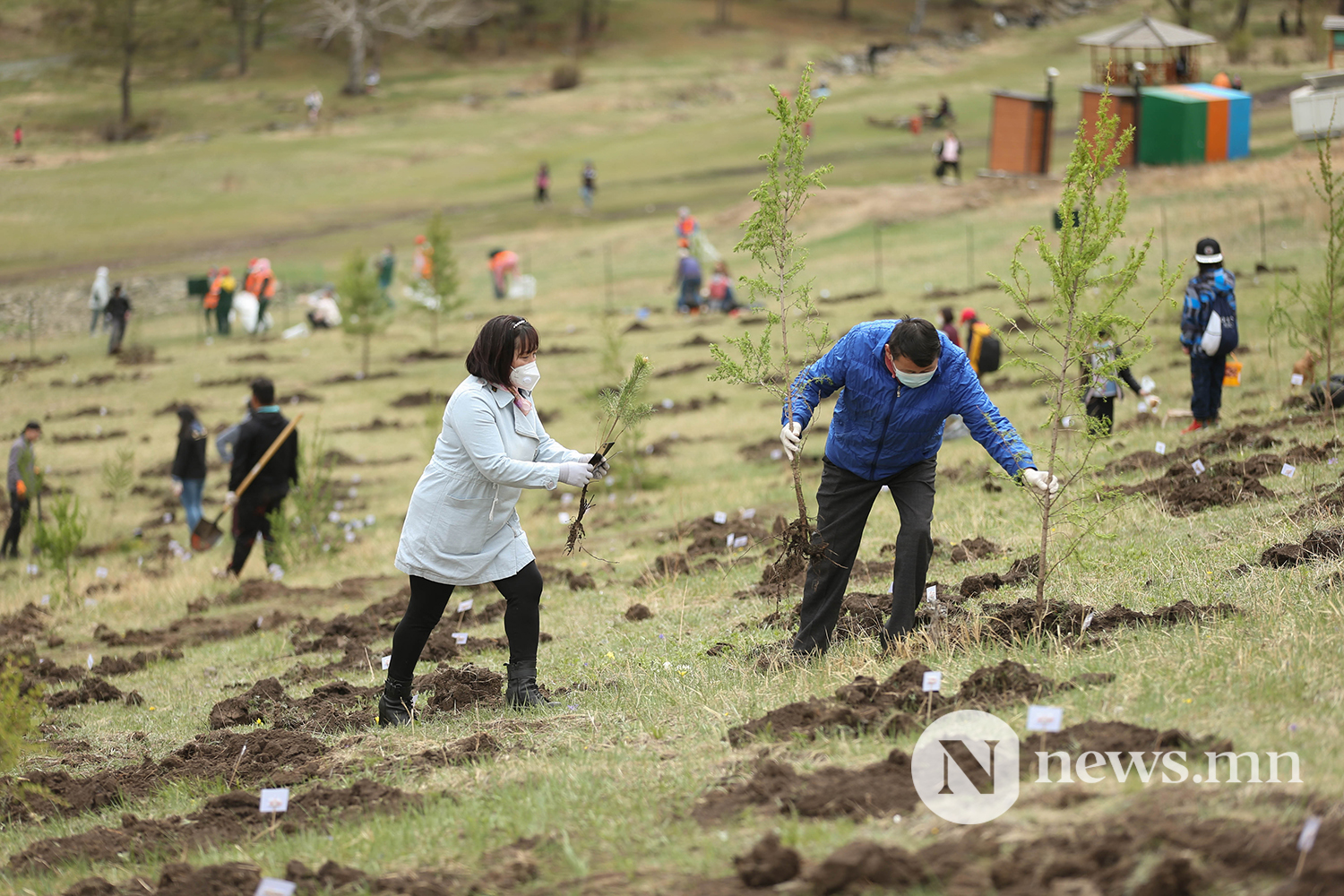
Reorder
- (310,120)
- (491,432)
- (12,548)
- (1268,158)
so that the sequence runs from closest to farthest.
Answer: (491,432) < (12,548) < (1268,158) < (310,120)

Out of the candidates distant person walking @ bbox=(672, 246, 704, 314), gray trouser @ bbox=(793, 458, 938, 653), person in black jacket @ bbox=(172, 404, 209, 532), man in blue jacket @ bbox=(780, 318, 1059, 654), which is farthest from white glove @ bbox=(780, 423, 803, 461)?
distant person walking @ bbox=(672, 246, 704, 314)

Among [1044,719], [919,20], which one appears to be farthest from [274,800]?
[919,20]

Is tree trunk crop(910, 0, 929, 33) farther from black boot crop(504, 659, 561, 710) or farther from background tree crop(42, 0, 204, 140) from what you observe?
black boot crop(504, 659, 561, 710)

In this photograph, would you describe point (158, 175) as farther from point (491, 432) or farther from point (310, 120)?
point (491, 432)

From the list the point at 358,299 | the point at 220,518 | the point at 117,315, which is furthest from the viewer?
the point at 117,315

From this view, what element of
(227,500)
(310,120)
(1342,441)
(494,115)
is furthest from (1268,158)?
(310,120)

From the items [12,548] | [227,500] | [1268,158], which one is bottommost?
[12,548]

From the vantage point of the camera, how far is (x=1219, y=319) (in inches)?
437

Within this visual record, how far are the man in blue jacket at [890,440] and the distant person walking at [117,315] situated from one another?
25.1m

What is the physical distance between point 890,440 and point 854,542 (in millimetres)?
636

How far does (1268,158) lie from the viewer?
29250 mm

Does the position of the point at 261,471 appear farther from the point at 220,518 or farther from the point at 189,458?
the point at 189,458

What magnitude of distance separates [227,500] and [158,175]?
43.2 metres

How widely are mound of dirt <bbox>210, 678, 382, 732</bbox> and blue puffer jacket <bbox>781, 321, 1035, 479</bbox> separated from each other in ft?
9.60
